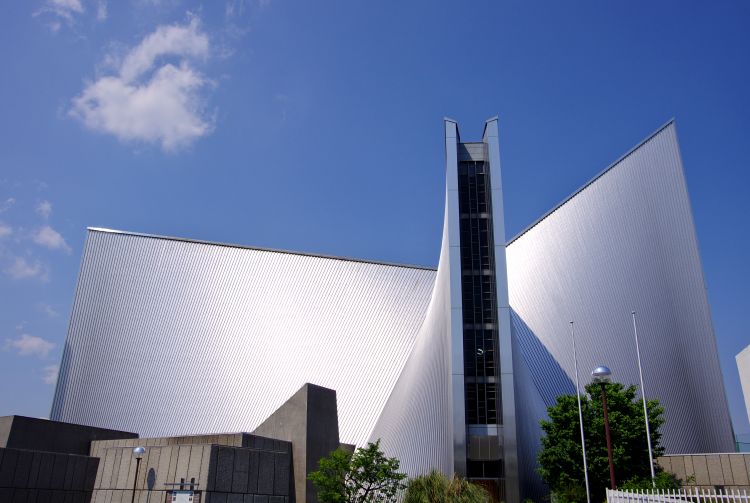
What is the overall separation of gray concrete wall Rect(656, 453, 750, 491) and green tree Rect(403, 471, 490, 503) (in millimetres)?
7880

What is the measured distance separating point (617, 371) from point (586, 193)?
32.4 feet

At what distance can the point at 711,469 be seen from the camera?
21109 mm

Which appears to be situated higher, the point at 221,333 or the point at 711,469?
the point at 221,333

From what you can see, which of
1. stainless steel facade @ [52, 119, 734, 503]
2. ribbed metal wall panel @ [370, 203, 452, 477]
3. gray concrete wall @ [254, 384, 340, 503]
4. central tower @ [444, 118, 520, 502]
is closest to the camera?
gray concrete wall @ [254, 384, 340, 503]

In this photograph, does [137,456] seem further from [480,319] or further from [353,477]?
[480,319]

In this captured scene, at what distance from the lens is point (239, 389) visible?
105 ft

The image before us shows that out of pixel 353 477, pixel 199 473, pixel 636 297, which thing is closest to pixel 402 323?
pixel 636 297

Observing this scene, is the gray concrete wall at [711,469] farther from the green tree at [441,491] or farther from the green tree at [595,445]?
the green tree at [441,491]

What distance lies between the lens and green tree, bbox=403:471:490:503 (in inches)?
684

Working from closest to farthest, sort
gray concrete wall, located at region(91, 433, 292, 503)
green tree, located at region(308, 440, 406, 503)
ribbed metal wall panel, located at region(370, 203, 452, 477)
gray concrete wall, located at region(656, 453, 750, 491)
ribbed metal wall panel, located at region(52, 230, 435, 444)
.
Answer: gray concrete wall, located at region(91, 433, 292, 503) → green tree, located at region(308, 440, 406, 503) → gray concrete wall, located at region(656, 453, 750, 491) → ribbed metal wall panel, located at region(370, 203, 452, 477) → ribbed metal wall panel, located at region(52, 230, 435, 444)

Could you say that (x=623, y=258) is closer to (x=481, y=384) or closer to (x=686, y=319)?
(x=686, y=319)

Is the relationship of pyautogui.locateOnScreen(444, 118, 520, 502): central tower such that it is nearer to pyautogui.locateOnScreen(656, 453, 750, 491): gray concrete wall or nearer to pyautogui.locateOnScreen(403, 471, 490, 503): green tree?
pyautogui.locateOnScreen(403, 471, 490, 503): green tree

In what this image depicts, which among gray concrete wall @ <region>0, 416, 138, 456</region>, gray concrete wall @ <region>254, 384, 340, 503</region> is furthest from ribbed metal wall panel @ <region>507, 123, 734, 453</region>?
gray concrete wall @ <region>0, 416, 138, 456</region>

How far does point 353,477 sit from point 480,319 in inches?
310
